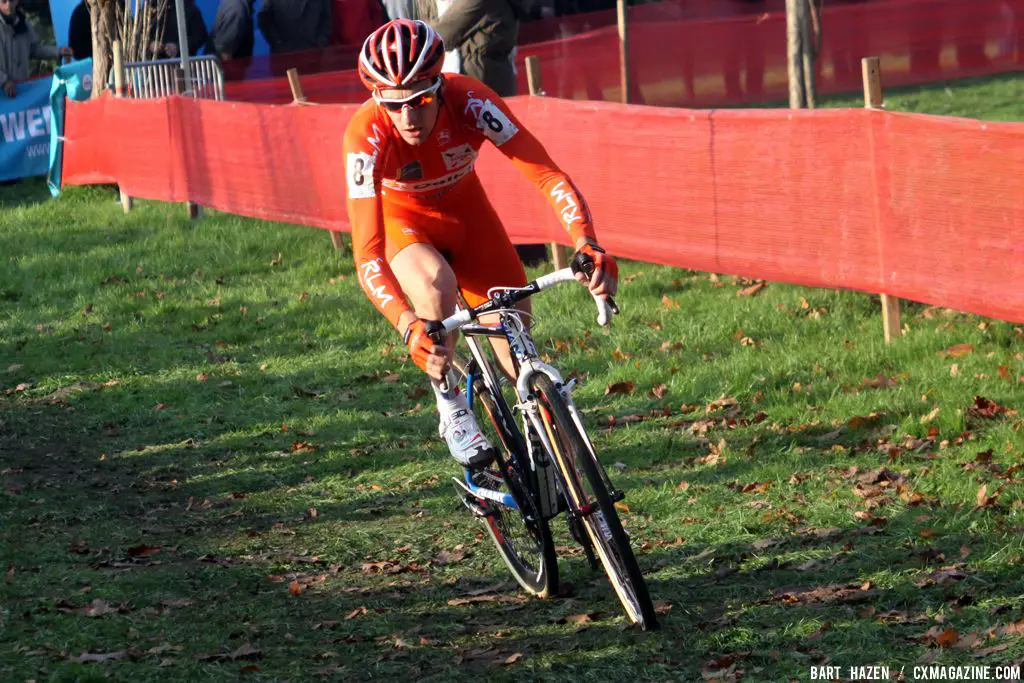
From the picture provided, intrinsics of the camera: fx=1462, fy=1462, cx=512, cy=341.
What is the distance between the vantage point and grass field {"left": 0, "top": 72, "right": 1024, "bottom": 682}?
5.75 metres

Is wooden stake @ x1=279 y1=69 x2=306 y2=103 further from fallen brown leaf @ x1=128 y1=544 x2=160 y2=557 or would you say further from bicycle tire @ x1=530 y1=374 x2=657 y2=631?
bicycle tire @ x1=530 y1=374 x2=657 y2=631

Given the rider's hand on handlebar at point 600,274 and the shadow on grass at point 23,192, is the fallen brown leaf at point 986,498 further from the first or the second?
the shadow on grass at point 23,192

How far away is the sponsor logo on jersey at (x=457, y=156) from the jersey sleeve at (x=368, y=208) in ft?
1.10

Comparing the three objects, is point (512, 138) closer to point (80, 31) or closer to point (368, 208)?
point (368, 208)

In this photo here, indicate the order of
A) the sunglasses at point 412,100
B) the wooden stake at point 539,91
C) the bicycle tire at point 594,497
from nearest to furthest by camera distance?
the bicycle tire at point 594,497, the sunglasses at point 412,100, the wooden stake at point 539,91

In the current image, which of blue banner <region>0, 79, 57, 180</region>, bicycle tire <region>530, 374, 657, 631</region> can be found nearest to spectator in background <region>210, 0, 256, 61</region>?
blue banner <region>0, 79, 57, 180</region>

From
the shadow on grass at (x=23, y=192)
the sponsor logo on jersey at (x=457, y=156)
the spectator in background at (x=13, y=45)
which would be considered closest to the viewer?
the sponsor logo on jersey at (x=457, y=156)

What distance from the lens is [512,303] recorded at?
5.64m

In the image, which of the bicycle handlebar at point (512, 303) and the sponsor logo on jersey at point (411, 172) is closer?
the bicycle handlebar at point (512, 303)

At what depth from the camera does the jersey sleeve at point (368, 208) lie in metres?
5.87

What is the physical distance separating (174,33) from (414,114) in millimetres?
16183

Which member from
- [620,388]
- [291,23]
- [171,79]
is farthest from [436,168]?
[291,23]

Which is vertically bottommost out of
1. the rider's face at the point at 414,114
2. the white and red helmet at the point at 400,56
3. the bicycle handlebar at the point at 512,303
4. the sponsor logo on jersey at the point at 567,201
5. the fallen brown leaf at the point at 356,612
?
the fallen brown leaf at the point at 356,612

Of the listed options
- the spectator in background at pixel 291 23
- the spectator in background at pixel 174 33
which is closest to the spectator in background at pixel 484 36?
the spectator in background at pixel 174 33
